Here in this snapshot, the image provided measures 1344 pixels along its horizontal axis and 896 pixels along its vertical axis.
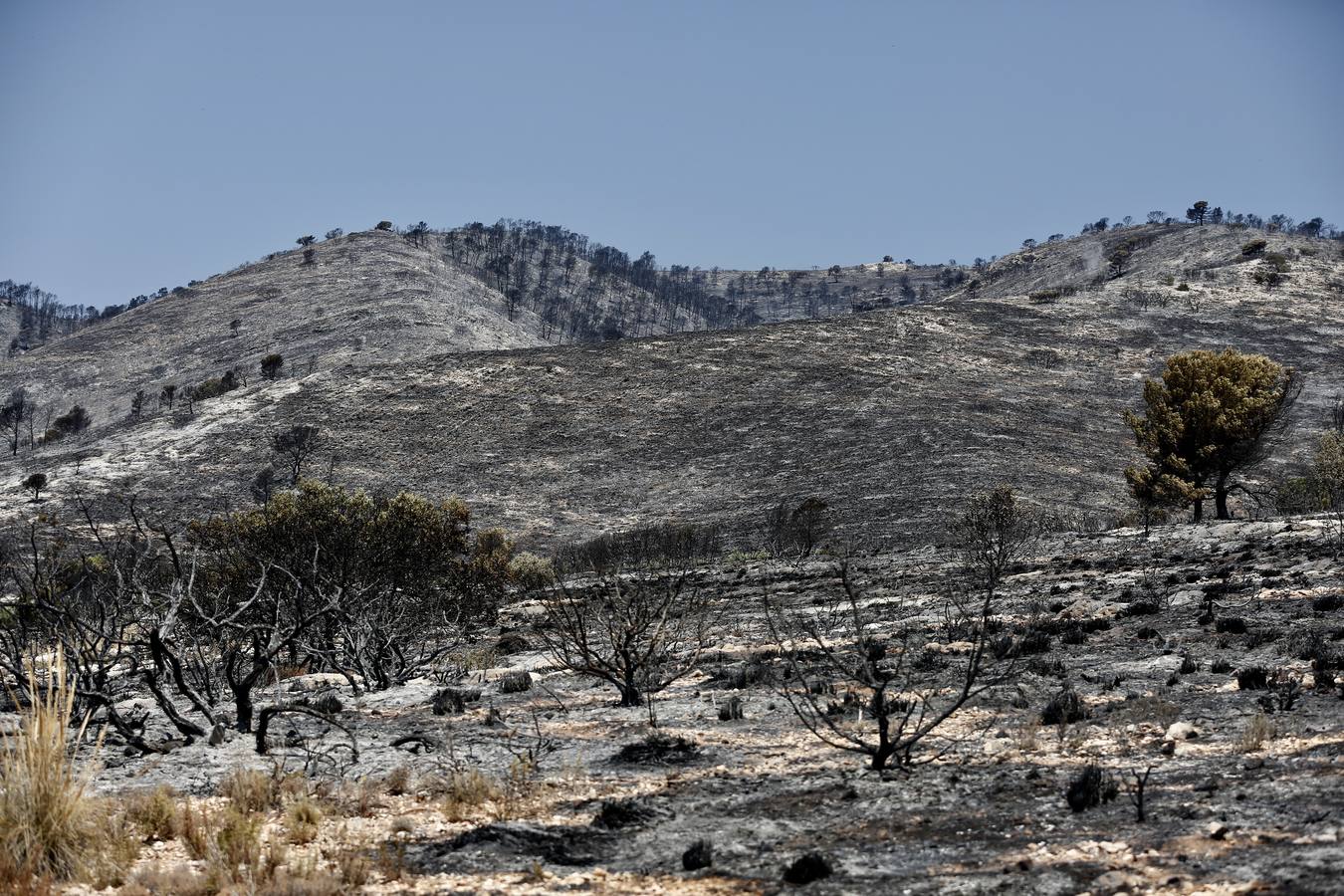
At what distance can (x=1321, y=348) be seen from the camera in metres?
80.9

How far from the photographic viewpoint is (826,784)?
361 inches

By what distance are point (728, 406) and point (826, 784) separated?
6431 centimetres

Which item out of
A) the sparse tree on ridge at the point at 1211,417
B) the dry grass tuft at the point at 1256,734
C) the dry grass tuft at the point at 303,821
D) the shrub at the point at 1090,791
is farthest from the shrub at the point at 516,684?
the sparse tree on ridge at the point at 1211,417

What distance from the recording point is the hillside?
5900cm

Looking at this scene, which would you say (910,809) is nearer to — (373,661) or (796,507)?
(373,661)

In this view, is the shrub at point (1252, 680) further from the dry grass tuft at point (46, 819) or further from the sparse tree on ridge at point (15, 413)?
the sparse tree on ridge at point (15, 413)

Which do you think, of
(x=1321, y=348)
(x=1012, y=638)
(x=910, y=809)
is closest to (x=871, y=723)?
(x=910, y=809)

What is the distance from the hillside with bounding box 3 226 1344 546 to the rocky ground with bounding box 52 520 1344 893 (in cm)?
3355

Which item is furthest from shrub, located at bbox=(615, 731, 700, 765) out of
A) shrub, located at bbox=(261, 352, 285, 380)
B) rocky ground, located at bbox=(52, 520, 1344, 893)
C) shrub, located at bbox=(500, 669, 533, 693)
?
shrub, located at bbox=(261, 352, 285, 380)

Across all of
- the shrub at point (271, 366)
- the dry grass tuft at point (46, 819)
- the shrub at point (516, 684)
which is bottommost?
the shrub at point (516, 684)

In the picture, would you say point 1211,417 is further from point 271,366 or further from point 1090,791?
point 271,366

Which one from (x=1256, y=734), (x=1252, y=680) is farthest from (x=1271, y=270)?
(x=1256, y=734)

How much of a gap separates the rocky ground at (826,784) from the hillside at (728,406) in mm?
33551

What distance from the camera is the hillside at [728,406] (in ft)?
194
